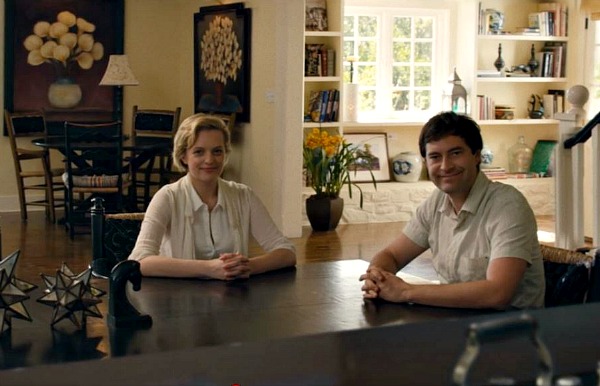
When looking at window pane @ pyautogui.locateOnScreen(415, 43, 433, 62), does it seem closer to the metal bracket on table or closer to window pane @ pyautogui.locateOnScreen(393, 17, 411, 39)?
window pane @ pyautogui.locateOnScreen(393, 17, 411, 39)

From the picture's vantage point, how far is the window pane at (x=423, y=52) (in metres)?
10.5

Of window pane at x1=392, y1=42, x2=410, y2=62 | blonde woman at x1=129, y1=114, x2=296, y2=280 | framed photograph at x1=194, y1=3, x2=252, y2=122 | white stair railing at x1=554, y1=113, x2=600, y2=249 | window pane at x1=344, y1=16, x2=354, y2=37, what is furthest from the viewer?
window pane at x1=392, y1=42, x2=410, y2=62

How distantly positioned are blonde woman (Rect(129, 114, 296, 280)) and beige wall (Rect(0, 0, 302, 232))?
5.19 meters

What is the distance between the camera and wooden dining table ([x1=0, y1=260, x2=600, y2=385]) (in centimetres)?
181

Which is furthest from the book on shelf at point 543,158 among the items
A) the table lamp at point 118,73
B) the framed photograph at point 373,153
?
the table lamp at point 118,73

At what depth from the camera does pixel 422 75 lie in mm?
10586

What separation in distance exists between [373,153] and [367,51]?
99cm

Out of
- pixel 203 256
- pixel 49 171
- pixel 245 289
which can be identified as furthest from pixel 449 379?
pixel 49 171

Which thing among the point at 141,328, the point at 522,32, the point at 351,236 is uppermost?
the point at 522,32

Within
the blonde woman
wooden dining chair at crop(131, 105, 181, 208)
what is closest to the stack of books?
wooden dining chair at crop(131, 105, 181, 208)

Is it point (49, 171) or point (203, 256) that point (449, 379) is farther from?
point (49, 171)

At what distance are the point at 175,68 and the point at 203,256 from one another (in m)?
7.80

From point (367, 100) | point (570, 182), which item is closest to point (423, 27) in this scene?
point (367, 100)

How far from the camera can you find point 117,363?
186 centimetres
